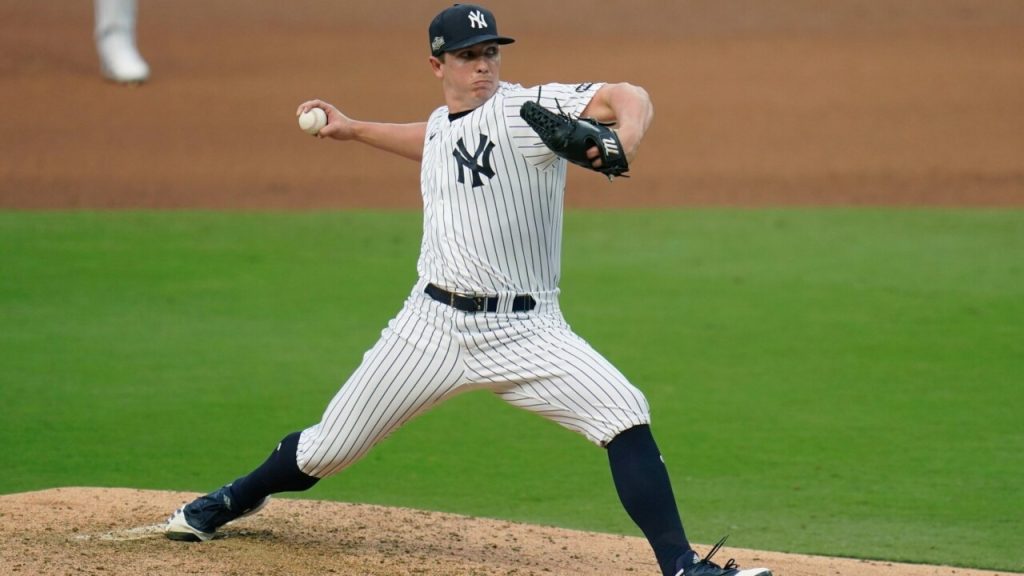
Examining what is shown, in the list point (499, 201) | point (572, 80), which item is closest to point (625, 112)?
point (499, 201)

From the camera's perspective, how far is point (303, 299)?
9.27 meters

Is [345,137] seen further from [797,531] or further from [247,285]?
[247,285]

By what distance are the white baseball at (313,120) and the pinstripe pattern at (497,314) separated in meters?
0.60

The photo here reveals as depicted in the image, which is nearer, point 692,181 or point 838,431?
point 838,431

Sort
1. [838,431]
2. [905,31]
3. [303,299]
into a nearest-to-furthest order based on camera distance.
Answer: [838,431], [303,299], [905,31]

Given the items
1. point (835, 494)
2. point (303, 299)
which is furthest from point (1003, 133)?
point (835, 494)

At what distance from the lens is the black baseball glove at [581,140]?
140 inches

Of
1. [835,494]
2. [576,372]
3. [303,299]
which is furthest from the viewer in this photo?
[303,299]

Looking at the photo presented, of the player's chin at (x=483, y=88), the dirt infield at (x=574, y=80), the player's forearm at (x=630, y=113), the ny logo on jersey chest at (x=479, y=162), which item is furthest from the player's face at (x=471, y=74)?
the dirt infield at (x=574, y=80)

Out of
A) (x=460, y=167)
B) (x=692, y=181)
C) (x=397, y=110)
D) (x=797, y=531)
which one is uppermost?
(x=397, y=110)

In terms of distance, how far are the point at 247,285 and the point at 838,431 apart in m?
4.50

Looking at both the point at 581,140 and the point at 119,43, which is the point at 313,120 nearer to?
the point at 581,140

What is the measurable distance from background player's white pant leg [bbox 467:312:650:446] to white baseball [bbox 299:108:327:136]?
97 cm

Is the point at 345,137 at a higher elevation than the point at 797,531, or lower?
higher
